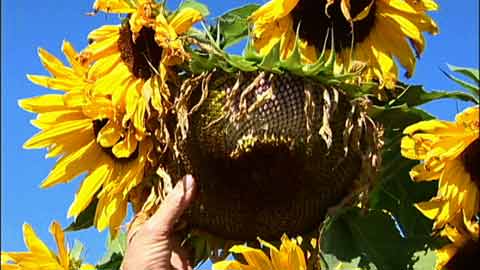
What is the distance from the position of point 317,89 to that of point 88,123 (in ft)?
1.21

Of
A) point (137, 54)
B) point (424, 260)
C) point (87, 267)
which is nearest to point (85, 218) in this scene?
point (87, 267)

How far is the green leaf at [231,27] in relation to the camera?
138 cm

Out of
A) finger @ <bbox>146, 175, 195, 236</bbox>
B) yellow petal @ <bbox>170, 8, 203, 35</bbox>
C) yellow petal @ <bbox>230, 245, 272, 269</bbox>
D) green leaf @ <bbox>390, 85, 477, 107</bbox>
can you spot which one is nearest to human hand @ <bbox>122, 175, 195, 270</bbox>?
finger @ <bbox>146, 175, 195, 236</bbox>

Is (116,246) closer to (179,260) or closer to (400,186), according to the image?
(179,260)

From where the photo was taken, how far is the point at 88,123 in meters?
1.48

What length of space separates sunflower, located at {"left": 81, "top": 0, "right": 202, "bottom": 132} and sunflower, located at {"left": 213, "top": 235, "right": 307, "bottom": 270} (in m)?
0.21

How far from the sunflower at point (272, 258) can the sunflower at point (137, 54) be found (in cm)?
21

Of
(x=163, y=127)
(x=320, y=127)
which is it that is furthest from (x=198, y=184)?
(x=320, y=127)

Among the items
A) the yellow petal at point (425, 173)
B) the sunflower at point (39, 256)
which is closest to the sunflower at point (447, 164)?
the yellow petal at point (425, 173)

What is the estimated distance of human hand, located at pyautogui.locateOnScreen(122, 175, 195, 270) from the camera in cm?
138

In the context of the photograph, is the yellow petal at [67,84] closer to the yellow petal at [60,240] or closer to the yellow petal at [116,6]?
the yellow petal at [116,6]

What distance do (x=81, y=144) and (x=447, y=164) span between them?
1.74 feet

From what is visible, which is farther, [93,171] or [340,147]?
[93,171]

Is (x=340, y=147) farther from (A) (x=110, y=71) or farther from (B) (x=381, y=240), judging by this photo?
(A) (x=110, y=71)
